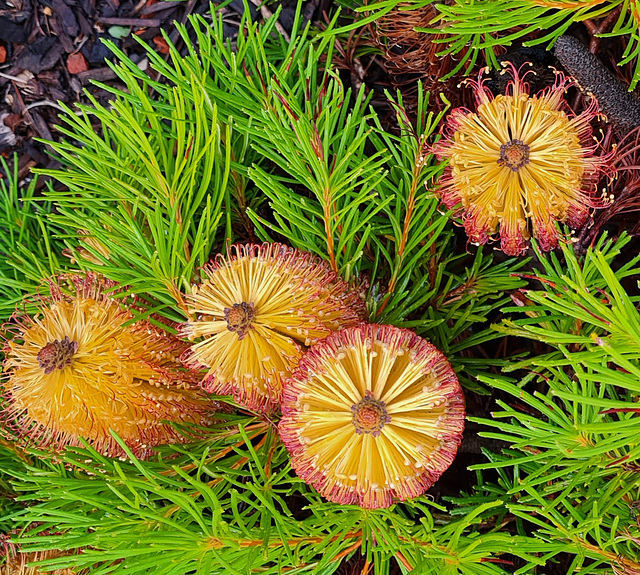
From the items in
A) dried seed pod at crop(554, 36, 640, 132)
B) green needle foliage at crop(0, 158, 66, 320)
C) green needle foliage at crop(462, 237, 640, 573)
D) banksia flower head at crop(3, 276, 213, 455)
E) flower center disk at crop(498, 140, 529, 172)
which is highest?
green needle foliage at crop(0, 158, 66, 320)

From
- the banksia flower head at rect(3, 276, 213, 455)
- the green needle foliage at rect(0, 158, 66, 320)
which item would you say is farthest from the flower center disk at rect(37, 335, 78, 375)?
the green needle foliage at rect(0, 158, 66, 320)

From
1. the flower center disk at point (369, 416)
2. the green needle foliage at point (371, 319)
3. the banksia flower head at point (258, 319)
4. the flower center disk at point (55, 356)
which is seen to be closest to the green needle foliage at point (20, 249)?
the green needle foliage at point (371, 319)

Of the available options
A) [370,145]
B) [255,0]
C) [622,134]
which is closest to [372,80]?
[370,145]

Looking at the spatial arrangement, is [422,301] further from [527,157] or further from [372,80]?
[372,80]

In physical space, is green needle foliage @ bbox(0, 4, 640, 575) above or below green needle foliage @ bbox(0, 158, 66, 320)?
below

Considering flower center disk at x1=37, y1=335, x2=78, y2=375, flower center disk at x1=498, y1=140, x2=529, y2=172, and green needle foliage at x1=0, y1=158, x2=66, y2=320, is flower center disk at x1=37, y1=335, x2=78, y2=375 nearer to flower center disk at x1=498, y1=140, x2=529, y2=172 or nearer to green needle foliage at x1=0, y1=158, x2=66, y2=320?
green needle foliage at x1=0, y1=158, x2=66, y2=320

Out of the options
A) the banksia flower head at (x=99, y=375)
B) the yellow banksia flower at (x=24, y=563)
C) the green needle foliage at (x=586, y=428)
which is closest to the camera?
the green needle foliage at (x=586, y=428)

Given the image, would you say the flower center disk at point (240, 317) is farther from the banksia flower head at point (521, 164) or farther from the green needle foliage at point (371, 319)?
the banksia flower head at point (521, 164)
